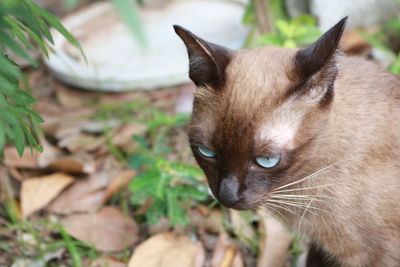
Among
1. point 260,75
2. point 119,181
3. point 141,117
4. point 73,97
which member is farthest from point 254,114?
point 73,97

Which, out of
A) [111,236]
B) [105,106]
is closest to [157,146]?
[111,236]

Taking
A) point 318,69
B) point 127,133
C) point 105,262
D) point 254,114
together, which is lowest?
point 105,262

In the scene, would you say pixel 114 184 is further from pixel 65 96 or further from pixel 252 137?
pixel 252 137

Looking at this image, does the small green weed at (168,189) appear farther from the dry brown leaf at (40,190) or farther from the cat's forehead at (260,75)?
the cat's forehead at (260,75)

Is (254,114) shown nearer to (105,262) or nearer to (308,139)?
(308,139)

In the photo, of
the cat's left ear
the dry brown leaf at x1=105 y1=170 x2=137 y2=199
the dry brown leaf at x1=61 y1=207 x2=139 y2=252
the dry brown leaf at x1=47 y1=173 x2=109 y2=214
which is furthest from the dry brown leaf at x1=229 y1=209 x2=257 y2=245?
the cat's left ear

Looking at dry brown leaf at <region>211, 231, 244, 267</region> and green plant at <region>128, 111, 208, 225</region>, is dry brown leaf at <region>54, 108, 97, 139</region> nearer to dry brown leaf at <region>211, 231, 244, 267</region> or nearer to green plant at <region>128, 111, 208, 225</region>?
green plant at <region>128, 111, 208, 225</region>

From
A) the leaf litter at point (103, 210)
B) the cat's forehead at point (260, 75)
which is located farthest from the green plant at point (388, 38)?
the cat's forehead at point (260, 75)
